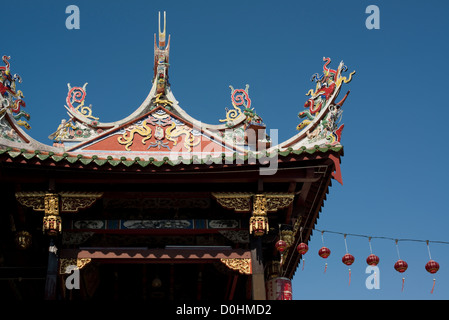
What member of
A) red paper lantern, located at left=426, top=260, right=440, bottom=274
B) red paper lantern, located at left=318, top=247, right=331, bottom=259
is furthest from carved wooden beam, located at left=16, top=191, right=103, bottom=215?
red paper lantern, located at left=426, top=260, right=440, bottom=274

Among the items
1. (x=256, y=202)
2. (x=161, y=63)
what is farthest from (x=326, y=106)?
(x=161, y=63)

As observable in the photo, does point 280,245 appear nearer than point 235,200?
Yes

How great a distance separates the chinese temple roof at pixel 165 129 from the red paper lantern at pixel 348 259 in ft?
7.01

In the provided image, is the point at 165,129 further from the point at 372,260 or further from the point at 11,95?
the point at 372,260

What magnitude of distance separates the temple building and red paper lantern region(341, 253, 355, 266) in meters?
0.79

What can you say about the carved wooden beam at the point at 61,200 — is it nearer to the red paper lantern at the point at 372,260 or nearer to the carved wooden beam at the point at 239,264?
the carved wooden beam at the point at 239,264

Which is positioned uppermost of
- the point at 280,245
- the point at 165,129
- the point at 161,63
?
the point at 161,63

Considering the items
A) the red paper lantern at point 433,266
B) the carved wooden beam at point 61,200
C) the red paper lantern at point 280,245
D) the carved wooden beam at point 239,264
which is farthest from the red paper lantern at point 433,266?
the carved wooden beam at point 61,200

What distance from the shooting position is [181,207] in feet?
38.2

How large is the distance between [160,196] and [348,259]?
139 inches

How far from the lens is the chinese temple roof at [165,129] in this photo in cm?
1217

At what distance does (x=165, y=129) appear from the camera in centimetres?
1290
